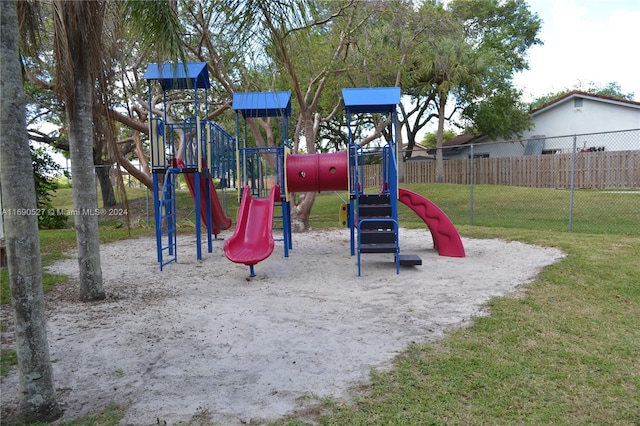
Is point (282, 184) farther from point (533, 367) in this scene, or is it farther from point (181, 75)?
point (533, 367)

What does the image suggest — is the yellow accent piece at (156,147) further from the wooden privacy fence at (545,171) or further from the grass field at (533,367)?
the wooden privacy fence at (545,171)

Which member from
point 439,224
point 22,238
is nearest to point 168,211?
point 439,224

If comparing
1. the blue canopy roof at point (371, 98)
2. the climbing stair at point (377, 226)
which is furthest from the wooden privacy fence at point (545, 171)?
the climbing stair at point (377, 226)

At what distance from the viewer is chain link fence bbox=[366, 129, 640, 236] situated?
13.1 metres

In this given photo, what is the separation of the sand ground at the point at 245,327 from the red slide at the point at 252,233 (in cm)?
40

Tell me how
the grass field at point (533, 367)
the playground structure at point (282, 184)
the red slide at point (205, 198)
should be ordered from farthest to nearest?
the red slide at point (205, 198)
the playground structure at point (282, 184)
the grass field at point (533, 367)

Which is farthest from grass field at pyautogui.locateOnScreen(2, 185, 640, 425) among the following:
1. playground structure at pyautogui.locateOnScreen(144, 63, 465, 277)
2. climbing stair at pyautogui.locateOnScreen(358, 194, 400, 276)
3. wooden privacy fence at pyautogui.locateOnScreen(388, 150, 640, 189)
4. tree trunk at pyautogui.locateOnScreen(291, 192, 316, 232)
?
wooden privacy fence at pyautogui.locateOnScreen(388, 150, 640, 189)

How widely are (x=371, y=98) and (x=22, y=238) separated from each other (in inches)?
279

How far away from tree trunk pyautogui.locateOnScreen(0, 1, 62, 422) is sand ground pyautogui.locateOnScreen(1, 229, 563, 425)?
282 mm

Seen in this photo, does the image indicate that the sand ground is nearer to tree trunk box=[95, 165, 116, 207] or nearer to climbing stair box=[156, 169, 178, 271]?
climbing stair box=[156, 169, 178, 271]

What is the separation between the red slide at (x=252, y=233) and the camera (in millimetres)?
7504

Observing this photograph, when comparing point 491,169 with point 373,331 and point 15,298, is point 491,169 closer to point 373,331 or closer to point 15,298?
point 373,331

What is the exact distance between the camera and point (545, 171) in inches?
811

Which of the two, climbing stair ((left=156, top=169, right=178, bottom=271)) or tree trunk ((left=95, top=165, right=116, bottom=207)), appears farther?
tree trunk ((left=95, top=165, right=116, bottom=207))
